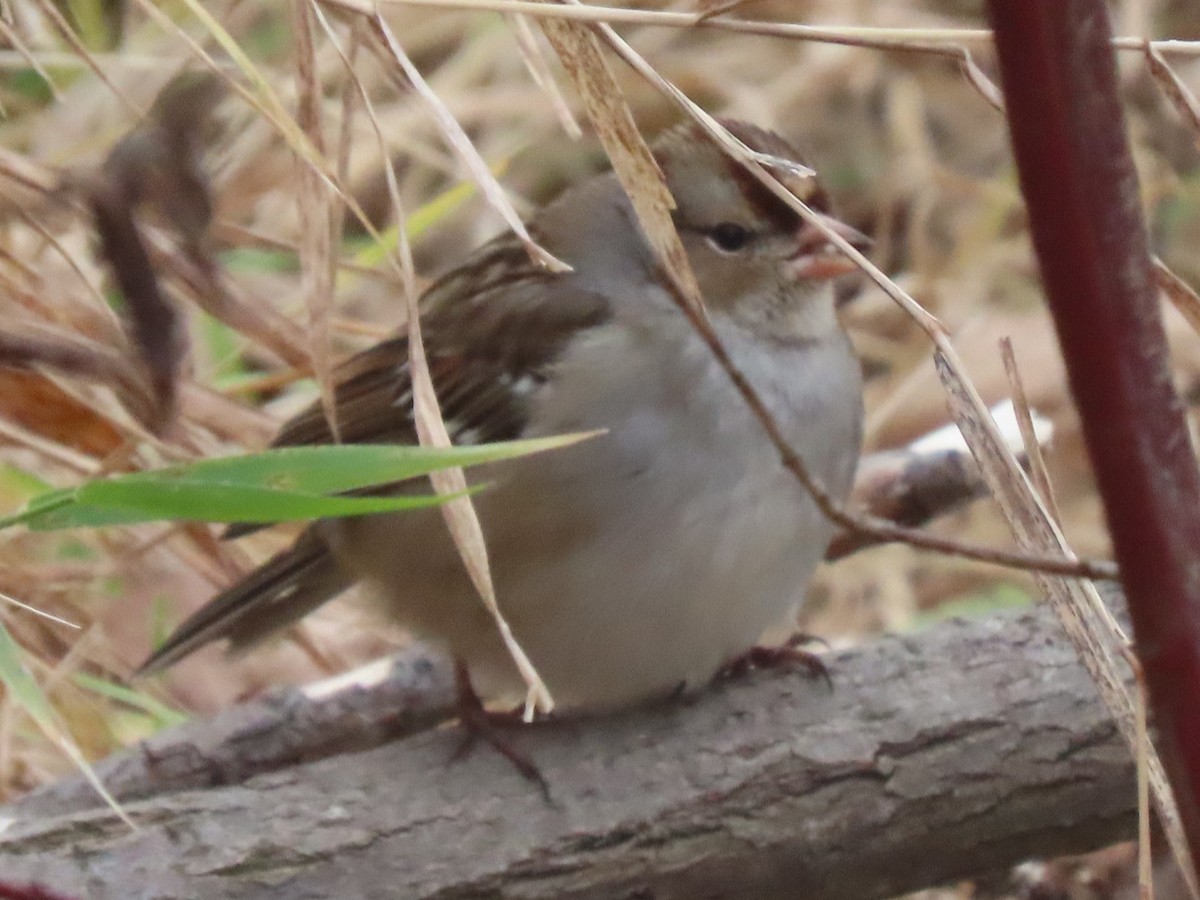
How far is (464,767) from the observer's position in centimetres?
121

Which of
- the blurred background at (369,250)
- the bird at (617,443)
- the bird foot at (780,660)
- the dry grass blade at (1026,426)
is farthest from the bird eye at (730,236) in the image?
the dry grass blade at (1026,426)

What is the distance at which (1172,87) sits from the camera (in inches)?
36.0

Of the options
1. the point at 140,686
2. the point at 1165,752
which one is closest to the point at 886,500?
the point at 140,686

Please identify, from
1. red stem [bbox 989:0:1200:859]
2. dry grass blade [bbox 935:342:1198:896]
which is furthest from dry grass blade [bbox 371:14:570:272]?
red stem [bbox 989:0:1200:859]

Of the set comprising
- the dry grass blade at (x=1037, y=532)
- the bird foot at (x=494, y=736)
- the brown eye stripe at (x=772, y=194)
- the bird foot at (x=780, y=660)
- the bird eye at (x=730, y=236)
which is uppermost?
the brown eye stripe at (x=772, y=194)

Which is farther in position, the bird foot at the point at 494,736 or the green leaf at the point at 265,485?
the bird foot at the point at 494,736

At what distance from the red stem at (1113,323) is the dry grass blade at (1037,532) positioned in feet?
1.10

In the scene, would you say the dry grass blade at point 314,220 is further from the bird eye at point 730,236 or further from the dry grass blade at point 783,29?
the bird eye at point 730,236

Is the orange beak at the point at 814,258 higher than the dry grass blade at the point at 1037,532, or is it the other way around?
the orange beak at the point at 814,258

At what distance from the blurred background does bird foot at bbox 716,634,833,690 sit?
19 cm

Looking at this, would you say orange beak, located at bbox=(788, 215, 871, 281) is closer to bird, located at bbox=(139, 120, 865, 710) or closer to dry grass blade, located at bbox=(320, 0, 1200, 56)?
bird, located at bbox=(139, 120, 865, 710)

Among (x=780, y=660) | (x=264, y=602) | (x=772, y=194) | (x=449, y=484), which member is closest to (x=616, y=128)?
(x=449, y=484)

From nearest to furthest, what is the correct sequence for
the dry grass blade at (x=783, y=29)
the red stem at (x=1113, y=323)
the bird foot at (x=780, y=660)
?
1. the red stem at (x=1113, y=323)
2. the dry grass blade at (x=783, y=29)
3. the bird foot at (x=780, y=660)

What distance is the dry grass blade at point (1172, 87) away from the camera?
0.90m
